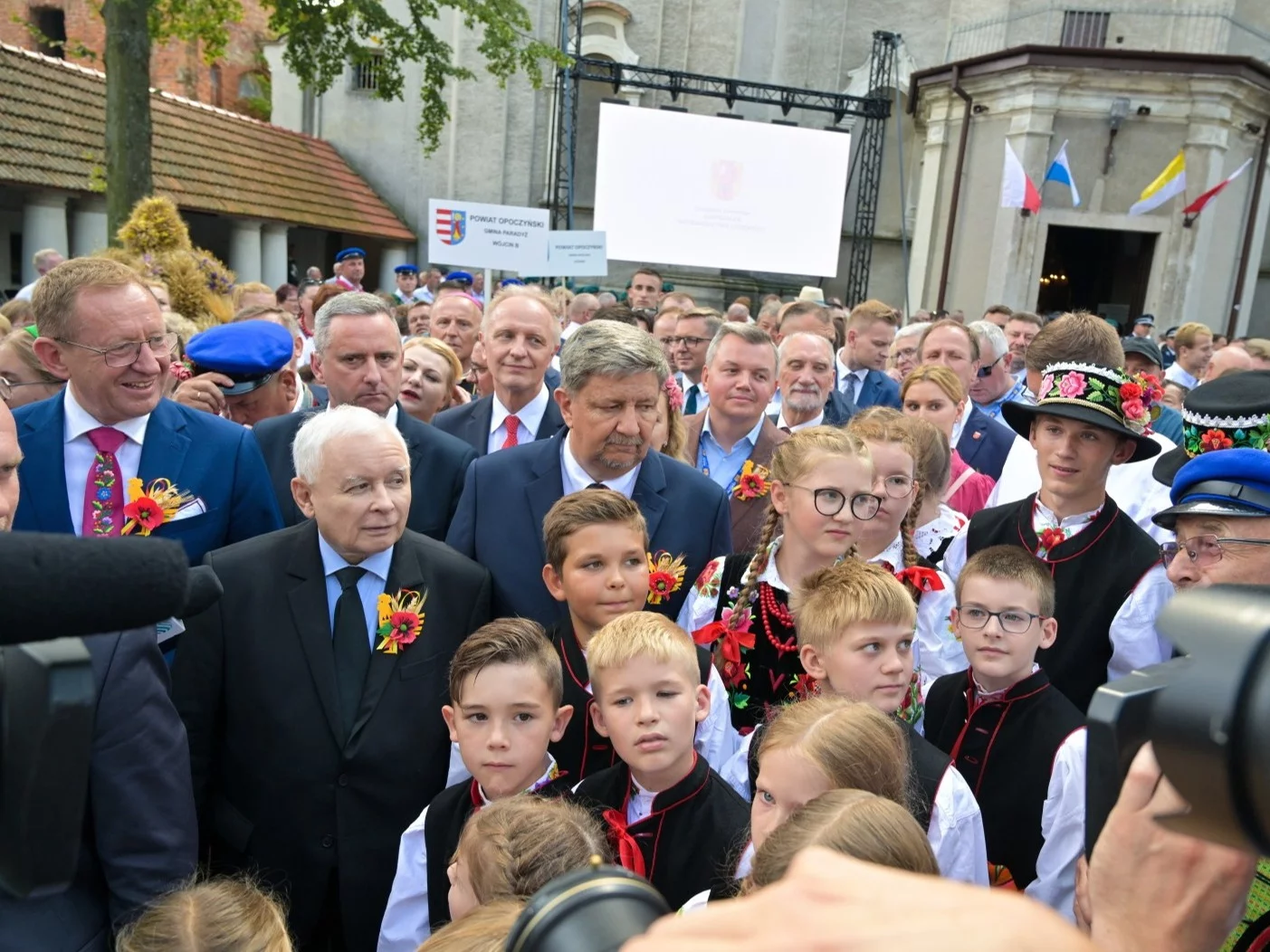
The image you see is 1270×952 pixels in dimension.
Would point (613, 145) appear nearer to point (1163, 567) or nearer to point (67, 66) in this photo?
point (67, 66)

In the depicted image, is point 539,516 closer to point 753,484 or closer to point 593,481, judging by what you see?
point 593,481

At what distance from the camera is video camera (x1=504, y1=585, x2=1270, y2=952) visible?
663mm

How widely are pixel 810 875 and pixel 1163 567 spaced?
313 centimetres

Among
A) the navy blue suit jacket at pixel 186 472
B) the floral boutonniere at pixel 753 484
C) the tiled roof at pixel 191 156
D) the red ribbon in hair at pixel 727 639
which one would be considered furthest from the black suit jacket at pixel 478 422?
the tiled roof at pixel 191 156

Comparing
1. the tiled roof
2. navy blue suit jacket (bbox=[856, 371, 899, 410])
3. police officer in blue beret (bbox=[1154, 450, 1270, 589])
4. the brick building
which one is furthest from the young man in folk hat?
the brick building

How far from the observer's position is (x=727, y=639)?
3148 mm

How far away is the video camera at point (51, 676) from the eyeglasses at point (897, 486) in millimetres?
3216

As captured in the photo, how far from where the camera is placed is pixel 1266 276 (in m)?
23.0

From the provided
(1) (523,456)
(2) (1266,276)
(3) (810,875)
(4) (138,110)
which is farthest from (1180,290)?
(3) (810,875)

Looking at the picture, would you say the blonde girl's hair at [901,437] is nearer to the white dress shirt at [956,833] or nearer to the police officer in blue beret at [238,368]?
the white dress shirt at [956,833]

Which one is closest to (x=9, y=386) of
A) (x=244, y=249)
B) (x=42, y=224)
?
(x=42, y=224)

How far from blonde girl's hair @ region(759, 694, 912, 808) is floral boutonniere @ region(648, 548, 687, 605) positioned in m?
1.02

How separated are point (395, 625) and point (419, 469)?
1239mm

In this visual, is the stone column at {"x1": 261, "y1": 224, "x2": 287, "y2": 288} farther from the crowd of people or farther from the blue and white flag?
the crowd of people
